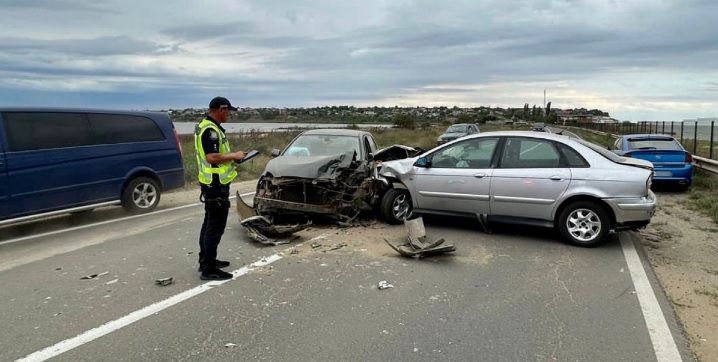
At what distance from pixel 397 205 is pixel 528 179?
2.14 meters

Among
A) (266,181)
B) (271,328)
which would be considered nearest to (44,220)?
(266,181)

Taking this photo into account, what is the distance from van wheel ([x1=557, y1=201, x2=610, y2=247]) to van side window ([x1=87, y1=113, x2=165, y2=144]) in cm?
708

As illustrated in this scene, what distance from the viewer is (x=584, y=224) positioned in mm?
7043

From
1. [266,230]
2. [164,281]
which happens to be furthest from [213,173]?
[266,230]

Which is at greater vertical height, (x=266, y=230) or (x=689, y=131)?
(x=689, y=131)

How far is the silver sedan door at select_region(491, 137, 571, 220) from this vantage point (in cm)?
718

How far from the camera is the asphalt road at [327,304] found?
387cm

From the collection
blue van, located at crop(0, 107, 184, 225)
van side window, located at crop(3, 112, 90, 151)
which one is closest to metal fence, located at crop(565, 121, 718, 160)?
blue van, located at crop(0, 107, 184, 225)

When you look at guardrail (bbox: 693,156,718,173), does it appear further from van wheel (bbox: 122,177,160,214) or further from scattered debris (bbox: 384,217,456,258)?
van wheel (bbox: 122,177,160,214)

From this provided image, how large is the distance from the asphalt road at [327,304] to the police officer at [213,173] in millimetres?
275

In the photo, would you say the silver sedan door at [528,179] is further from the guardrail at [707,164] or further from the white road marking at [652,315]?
the guardrail at [707,164]

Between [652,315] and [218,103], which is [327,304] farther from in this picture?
[652,315]

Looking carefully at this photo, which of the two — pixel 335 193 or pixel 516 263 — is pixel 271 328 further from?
pixel 335 193

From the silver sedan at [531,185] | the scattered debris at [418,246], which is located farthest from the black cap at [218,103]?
the silver sedan at [531,185]
